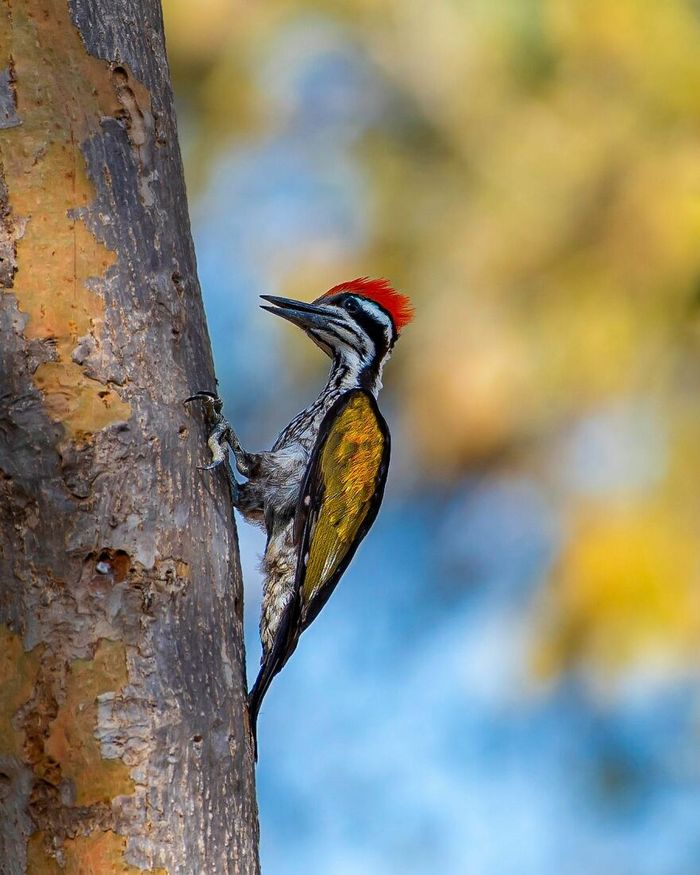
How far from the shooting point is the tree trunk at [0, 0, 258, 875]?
6.99 feet

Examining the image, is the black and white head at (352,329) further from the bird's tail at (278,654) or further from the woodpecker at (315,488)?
the bird's tail at (278,654)

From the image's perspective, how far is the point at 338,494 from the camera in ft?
12.5

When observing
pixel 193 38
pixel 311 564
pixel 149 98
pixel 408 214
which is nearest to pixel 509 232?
pixel 408 214

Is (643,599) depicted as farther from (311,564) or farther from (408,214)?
(311,564)

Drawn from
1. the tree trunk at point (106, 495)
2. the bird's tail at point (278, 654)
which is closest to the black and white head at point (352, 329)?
the bird's tail at point (278, 654)

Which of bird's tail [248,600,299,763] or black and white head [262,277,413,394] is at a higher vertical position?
black and white head [262,277,413,394]

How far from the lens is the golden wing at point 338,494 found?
3.62m

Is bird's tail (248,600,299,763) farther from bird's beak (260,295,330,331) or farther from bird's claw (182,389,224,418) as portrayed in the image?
bird's beak (260,295,330,331)

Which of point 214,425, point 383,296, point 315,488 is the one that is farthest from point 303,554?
point 383,296

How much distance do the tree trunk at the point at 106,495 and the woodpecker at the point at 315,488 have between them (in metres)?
0.68

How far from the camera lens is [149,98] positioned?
8.70 ft

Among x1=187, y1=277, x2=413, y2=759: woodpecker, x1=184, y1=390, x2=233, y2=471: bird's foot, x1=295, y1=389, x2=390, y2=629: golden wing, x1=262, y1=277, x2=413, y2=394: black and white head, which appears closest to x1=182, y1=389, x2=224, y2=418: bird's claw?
x1=184, y1=390, x2=233, y2=471: bird's foot

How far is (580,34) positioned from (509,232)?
1.23m

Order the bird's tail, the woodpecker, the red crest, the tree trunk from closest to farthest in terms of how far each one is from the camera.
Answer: the tree trunk
the bird's tail
the woodpecker
the red crest
